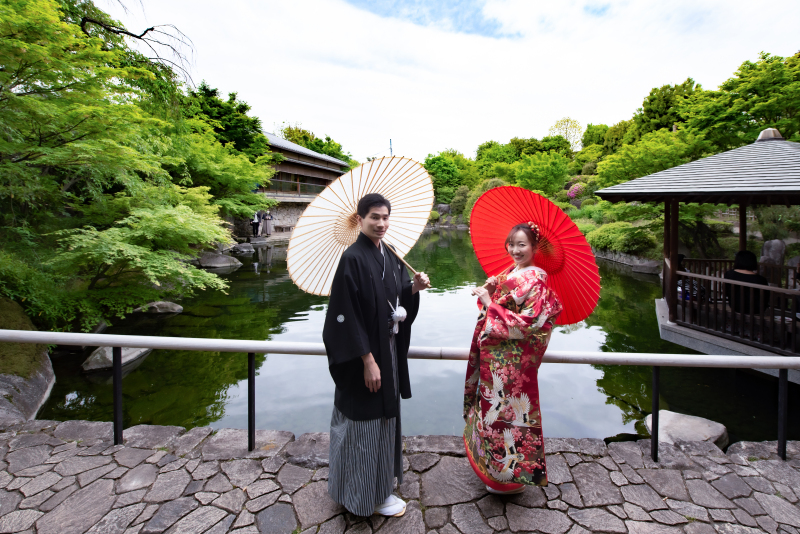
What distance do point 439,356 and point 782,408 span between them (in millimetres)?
1711

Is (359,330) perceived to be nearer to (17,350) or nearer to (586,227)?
(17,350)

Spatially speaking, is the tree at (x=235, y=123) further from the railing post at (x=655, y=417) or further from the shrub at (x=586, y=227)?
the railing post at (x=655, y=417)

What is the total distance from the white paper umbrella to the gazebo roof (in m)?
4.26

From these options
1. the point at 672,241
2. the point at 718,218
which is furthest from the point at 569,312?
the point at 718,218

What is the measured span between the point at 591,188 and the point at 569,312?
2460 cm

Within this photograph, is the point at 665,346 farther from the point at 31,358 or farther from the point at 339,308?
the point at 31,358

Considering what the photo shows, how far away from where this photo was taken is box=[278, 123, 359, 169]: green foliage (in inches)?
1677

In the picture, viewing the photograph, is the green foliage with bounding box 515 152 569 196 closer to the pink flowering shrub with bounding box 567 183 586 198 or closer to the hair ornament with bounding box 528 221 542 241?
the pink flowering shrub with bounding box 567 183 586 198

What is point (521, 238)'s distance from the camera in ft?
5.84

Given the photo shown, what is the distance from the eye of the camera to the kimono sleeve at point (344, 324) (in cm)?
152

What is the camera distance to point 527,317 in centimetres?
169

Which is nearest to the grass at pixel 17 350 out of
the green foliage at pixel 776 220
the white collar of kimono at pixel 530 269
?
the white collar of kimono at pixel 530 269

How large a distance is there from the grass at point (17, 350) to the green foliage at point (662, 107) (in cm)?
2590

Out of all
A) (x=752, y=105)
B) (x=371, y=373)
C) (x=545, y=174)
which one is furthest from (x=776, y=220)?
(x=371, y=373)
